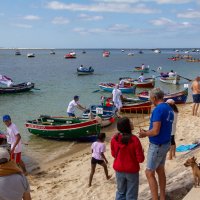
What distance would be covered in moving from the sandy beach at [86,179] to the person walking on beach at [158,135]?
347mm

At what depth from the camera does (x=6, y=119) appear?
869 cm

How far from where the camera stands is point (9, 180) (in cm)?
401

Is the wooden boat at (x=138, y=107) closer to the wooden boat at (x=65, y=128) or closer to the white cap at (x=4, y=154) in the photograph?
the wooden boat at (x=65, y=128)

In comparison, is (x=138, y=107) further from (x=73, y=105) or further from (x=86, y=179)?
(x=86, y=179)

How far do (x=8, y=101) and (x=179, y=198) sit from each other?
2672cm

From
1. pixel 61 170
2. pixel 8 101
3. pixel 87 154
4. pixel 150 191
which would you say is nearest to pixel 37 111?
pixel 8 101

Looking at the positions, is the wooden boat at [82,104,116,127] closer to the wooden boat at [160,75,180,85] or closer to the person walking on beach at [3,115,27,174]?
the person walking on beach at [3,115,27,174]

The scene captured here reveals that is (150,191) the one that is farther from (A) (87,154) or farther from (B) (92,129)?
(B) (92,129)

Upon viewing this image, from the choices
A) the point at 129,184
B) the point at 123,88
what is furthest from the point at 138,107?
the point at 129,184

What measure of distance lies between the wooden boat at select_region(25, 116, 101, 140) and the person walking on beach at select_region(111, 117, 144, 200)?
10123mm

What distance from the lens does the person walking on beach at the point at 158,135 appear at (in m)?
5.65

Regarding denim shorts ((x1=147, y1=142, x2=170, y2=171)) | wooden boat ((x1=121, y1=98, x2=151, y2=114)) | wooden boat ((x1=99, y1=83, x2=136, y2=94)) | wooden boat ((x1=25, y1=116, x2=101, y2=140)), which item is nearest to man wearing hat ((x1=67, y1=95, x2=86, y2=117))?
wooden boat ((x1=25, y1=116, x2=101, y2=140))

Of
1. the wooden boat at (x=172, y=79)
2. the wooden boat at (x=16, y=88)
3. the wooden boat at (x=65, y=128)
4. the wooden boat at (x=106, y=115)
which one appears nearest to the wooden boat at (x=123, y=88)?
the wooden boat at (x=16, y=88)

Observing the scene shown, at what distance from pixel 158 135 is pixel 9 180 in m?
2.64
